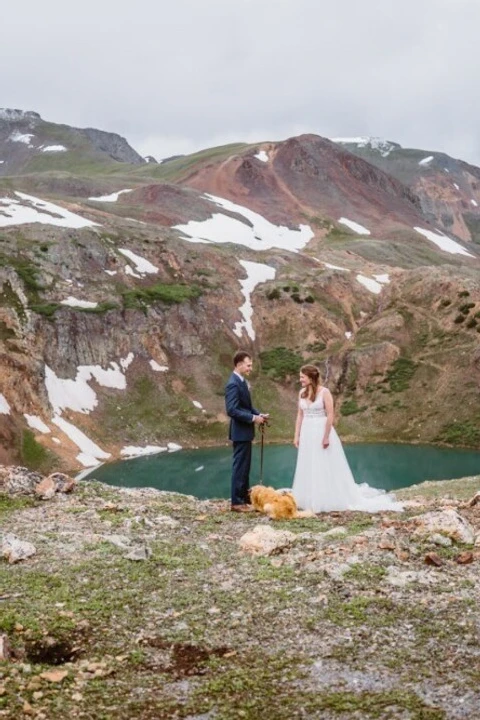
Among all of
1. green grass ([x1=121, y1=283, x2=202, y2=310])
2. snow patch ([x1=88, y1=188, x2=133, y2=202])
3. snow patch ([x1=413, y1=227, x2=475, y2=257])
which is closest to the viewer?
green grass ([x1=121, y1=283, x2=202, y2=310])

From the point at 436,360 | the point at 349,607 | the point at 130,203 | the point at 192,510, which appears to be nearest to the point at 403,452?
the point at 436,360

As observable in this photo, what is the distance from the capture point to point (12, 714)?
801 cm

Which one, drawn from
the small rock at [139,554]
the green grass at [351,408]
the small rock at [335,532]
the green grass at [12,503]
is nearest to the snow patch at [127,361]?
the green grass at [351,408]

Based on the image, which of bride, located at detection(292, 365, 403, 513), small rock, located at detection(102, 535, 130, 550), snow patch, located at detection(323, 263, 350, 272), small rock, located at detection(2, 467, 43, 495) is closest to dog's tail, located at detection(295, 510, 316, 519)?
bride, located at detection(292, 365, 403, 513)

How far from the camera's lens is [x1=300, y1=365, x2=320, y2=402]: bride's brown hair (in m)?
18.5

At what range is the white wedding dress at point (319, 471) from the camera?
1881cm

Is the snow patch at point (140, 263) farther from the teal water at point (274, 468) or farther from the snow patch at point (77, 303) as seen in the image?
the teal water at point (274, 468)

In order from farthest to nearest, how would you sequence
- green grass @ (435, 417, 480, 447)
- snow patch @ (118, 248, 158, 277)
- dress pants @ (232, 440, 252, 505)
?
snow patch @ (118, 248, 158, 277)
green grass @ (435, 417, 480, 447)
dress pants @ (232, 440, 252, 505)

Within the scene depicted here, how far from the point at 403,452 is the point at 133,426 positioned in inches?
1408

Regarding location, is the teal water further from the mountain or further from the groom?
the groom

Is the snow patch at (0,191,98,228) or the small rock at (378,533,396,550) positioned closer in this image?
the small rock at (378,533,396,550)

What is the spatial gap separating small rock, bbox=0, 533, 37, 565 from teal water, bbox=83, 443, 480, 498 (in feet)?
154

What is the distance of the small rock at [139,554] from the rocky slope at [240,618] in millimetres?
34

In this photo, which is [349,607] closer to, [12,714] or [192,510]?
[12,714]
